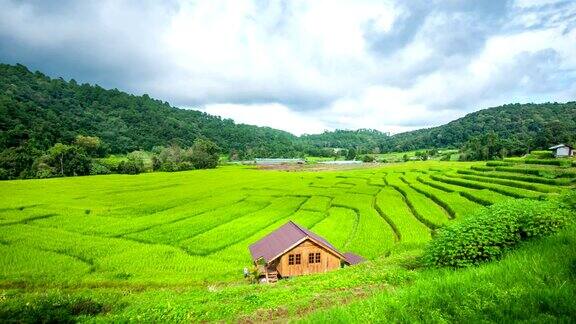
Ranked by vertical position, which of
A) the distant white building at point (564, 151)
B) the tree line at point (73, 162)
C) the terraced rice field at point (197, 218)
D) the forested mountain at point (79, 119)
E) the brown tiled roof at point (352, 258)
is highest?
the forested mountain at point (79, 119)

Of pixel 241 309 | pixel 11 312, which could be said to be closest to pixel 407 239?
pixel 241 309

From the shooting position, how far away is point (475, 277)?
710 centimetres

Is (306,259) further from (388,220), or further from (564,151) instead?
(564,151)

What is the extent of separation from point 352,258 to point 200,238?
1213 cm

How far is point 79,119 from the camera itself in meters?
112

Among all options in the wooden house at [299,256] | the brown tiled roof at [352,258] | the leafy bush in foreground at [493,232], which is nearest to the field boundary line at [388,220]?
the brown tiled roof at [352,258]

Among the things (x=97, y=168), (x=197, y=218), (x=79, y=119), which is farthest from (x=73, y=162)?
(x=79, y=119)

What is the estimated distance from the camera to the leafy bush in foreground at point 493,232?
9195 millimetres

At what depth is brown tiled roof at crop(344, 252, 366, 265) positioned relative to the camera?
22.7m

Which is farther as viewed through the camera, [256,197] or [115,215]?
[256,197]

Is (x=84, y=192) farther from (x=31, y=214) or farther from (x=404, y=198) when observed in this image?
(x=404, y=198)

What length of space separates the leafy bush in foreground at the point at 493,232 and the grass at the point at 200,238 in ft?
3.36

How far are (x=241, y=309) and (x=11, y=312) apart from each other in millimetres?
6339

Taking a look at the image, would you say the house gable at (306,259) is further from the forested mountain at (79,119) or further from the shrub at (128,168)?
the forested mountain at (79,119)
